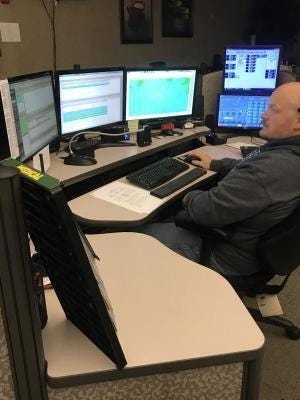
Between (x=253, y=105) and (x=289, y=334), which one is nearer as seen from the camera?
(x=289, y=334)

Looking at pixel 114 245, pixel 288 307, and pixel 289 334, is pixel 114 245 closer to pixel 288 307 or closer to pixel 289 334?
pixel 289 334

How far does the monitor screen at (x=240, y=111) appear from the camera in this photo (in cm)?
291

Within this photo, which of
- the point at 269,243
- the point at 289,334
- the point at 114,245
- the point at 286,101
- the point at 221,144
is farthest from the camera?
the point at 221,144

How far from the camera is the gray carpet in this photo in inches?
67.7

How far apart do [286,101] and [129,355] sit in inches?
49.8

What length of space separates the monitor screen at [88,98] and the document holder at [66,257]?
4.86ft

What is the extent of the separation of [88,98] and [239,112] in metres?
1.21

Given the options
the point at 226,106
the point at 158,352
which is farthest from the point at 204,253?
the point at 226,106

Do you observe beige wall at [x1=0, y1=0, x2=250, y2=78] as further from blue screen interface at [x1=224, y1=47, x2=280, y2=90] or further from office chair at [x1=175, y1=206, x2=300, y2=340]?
office chair at [x1=175, y1=206, x2=300, y2=340]

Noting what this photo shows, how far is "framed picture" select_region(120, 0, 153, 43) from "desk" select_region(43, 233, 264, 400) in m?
3.85

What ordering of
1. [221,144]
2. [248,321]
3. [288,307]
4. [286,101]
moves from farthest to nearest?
[221,144] → [288,307] → [286,101] → [248,321]

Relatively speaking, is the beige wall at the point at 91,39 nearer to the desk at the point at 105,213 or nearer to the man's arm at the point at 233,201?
the desk at the point at 105,213

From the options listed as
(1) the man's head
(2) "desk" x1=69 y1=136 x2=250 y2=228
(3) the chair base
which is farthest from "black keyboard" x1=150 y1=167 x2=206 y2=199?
(3) the chair base

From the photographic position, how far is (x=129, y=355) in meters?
0.91
